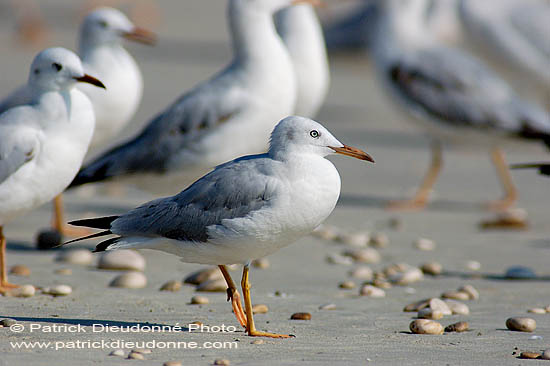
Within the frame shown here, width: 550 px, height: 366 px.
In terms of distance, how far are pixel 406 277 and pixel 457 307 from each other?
82 cm

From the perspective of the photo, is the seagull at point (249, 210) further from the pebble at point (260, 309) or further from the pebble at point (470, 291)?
the pebble at point (470, 291)

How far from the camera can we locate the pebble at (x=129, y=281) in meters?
5.40

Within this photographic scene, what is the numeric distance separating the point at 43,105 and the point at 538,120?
4.76 m

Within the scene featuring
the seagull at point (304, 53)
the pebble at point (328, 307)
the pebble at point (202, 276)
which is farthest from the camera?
the seagull at point (304, 53)

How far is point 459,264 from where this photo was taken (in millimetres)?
6355

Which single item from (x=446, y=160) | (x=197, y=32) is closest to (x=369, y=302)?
(x=446, y=160)

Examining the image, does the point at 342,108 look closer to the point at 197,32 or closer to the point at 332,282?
the point at 332,282

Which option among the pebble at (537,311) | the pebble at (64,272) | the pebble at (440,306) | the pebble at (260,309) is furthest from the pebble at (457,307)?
the pebble at (64,272)

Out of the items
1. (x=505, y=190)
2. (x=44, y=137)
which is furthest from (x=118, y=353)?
(x=505, y=190)

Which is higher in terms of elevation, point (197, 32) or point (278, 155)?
point (197, 32)

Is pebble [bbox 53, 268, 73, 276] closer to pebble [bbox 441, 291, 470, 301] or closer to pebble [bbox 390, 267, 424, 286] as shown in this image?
pebble [bbox 390, 267, 424, 286]

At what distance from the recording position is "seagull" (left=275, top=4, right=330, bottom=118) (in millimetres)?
8312

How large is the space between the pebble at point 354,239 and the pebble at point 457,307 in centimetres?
198

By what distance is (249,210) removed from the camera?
4.30 meters
